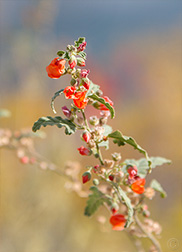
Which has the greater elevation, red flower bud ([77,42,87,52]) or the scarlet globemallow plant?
red flower bud ([77,42,87,52])

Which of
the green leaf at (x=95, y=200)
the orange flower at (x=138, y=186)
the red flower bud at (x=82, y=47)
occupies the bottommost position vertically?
the green leaf at (x=95, y=200)

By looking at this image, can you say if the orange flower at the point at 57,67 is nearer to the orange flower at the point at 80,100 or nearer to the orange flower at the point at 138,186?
the orange flower at the point at 80,100

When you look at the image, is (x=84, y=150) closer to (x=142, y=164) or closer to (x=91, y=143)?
(x=91, y=143)

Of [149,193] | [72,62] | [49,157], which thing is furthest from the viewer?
[49,157]

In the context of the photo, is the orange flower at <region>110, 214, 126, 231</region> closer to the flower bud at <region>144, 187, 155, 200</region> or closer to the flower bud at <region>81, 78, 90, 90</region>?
the flower bud at <region>144, 187, 155, 200</region>

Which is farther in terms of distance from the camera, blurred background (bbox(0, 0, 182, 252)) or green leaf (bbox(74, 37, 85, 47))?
blurred background (bbox(0, 0, 182, 252))

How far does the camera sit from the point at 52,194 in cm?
151

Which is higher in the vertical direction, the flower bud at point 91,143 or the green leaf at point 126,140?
the green leaf at point 126,140

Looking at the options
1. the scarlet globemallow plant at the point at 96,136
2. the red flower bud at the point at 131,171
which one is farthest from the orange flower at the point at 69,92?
the red flower bud at the point at 131,171

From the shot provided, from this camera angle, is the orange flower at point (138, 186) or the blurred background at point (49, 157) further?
the blurred background at point (49, 157)

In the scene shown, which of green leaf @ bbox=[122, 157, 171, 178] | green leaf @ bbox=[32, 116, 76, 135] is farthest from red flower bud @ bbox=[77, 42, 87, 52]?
green leaf @ bbox=[122, 157, 171, 178]

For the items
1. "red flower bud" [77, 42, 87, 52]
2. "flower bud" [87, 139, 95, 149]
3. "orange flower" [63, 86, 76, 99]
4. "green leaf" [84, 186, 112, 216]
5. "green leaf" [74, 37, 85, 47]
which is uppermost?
"green leaf" [74, 37, 85, 47]

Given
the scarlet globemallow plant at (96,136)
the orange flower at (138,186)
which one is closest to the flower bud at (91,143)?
the scarlet globemallow plant at (96,136)

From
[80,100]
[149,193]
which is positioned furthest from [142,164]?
[80,100]
